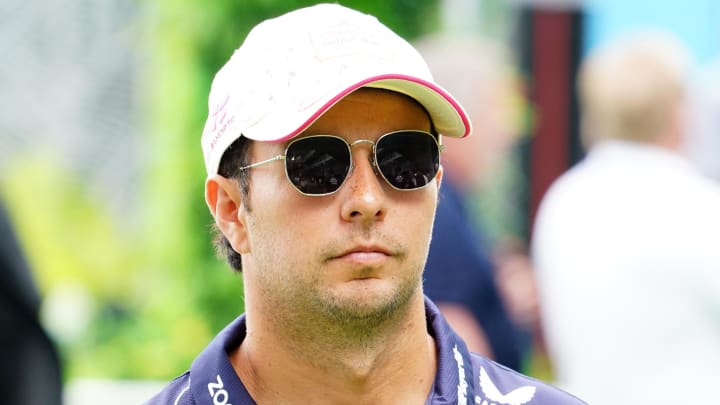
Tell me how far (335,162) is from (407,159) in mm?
136

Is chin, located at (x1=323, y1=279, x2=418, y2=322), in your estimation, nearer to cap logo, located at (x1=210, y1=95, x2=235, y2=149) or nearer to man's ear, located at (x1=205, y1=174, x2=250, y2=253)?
man's ear, located at (x1=205, y1=174, x2=250, y2=253)

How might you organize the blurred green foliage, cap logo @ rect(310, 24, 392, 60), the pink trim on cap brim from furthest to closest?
the blurred green foliage → cap logo @ rect(310, 24, 392, 60) → the pink trim on cap brim

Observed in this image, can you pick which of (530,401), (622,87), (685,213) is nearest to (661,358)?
(685,213)

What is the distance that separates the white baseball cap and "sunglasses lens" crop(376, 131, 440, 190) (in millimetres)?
72

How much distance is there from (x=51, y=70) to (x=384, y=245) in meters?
5.55

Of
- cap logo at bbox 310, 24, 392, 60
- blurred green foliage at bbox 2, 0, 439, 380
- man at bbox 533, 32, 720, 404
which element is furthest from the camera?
blurred green foliage at bbox 2, 0, 439, 380

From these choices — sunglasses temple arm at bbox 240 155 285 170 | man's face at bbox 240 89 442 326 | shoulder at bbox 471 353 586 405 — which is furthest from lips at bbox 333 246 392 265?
shoulder at bbox 471 353 586 405

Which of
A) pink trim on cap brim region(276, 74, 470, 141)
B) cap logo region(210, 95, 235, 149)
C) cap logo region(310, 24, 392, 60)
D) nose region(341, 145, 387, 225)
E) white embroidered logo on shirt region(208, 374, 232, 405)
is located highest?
cap logo region(310, 24, 392, 60)

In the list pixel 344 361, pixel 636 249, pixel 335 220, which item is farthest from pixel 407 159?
pixel 636 249

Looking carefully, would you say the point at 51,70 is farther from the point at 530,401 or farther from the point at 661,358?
the point at 530,401

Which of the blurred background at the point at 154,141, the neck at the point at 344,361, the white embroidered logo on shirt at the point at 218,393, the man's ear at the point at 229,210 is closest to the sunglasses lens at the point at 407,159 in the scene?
the neck at the point at 344,361

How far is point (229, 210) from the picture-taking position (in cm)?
262

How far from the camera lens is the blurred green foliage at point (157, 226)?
695cm

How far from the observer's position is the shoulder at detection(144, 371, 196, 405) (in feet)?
8.20
